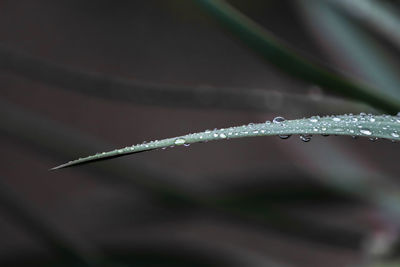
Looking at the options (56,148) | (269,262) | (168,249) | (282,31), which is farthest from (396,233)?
(282,31)

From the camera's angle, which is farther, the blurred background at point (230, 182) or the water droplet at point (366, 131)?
the blurred background at point (230, 182)

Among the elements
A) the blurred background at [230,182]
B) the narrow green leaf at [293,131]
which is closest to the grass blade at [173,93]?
the blurred background at [230,182]

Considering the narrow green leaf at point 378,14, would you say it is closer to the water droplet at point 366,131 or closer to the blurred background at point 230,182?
the blurred background at point 230,182

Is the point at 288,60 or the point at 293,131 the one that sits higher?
the point at 288,60

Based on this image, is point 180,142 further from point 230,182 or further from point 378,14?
point 230,182

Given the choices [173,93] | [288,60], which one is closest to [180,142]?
[288,60]

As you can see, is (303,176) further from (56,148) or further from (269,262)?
(56,148)
